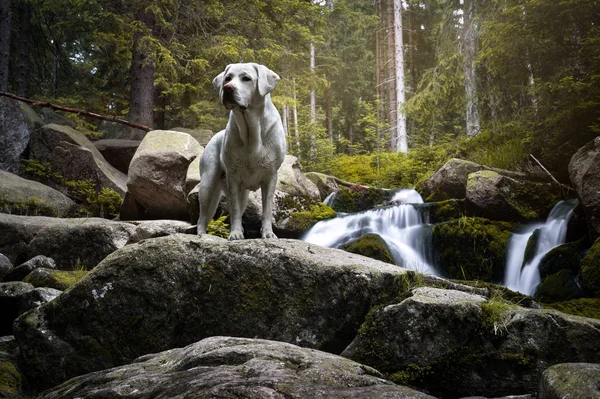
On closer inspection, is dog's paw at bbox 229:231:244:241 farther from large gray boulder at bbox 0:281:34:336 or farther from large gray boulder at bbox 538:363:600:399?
large gray boulder at bbox 538:363:600:399

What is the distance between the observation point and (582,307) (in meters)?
6.55

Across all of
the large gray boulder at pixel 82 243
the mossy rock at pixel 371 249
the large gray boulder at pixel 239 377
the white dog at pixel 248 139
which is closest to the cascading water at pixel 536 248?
the mossy rock at pixel 371 249

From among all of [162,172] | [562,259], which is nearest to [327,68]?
[162,172]

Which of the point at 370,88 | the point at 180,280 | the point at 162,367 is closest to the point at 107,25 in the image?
the point at 180,280

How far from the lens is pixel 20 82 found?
17.6 metres

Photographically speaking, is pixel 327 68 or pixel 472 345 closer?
pixel 472 345

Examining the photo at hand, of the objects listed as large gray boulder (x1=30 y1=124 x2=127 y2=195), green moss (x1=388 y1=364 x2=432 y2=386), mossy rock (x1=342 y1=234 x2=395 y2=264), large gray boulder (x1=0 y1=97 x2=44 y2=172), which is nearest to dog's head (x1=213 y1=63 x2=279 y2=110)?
green moss (x1=388 y1=364 x2=432 y2=386)

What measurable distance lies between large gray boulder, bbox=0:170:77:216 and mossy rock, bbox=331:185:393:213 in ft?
24.1

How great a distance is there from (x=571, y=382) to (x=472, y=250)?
6900 millimetres

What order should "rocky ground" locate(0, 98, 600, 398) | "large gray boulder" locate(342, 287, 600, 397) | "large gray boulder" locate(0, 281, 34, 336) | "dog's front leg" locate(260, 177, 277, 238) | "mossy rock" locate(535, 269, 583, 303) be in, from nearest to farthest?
"rocky ground" locate(0, 98, 600, 398) < "large gray boulder" locate(342, 287, 600, 397) < "dog's front leg" locate(260, 177, 277, 238) < "large gray boulder" locate(0, 281, 34, 336) < "mossy rock" locate(535, 269, 583, 303)

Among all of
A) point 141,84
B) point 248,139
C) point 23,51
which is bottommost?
point 248,139

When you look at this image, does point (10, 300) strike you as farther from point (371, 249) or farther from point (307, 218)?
point (307, 218)

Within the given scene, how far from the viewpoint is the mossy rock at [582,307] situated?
6.39 meters

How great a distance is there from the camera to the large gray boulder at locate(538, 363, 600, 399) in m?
2.59
